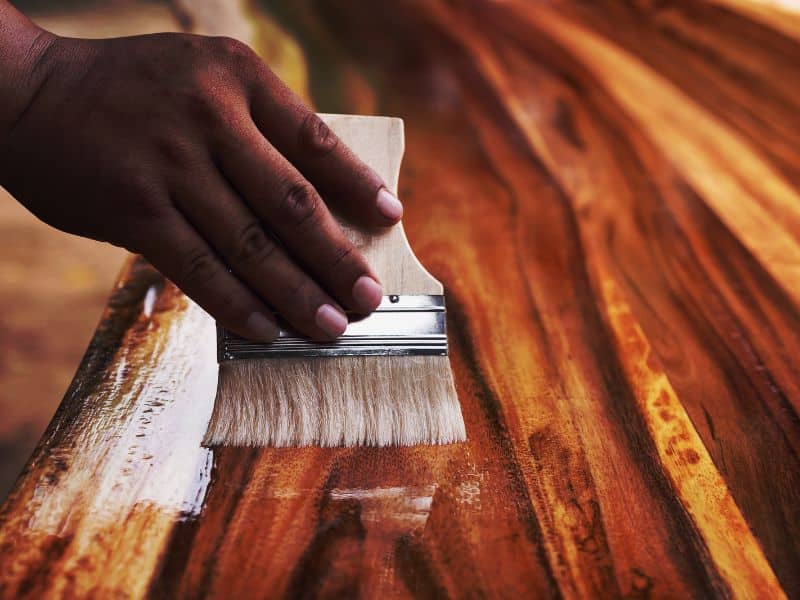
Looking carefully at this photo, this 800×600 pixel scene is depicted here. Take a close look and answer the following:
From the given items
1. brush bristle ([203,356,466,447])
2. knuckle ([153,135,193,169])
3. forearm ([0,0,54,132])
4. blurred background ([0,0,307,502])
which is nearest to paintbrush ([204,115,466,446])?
brush bristle ([203,356,466,447])

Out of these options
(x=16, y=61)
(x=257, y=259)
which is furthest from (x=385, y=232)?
(x=16, y=61)

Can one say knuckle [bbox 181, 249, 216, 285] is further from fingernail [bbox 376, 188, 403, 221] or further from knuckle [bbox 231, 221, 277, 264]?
fingernail [bbox 376, 188, 403, 221]

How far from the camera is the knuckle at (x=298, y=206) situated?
0.75m

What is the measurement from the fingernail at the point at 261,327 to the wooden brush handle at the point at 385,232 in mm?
111

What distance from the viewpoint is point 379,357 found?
78 centimetres

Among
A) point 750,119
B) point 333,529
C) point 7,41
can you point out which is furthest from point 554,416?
point 750,119

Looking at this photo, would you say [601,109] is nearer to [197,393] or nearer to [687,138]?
[687,138]

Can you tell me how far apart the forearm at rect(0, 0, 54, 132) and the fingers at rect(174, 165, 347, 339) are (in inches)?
6.0

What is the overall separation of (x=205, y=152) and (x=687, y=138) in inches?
36.7

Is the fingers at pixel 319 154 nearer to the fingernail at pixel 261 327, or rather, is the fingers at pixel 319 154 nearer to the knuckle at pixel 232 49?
the knuckle at pixel 232 49

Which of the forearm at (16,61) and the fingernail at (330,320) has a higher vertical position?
the forearm at (16,61)

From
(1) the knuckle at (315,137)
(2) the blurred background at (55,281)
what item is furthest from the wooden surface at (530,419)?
(2) the blurred background at (55,281)

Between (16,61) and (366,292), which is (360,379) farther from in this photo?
(16,61)

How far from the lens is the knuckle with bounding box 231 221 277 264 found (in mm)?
753
